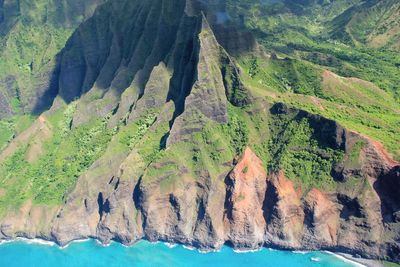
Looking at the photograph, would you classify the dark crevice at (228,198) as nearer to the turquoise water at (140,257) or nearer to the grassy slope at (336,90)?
the turquoise water at (140,257)

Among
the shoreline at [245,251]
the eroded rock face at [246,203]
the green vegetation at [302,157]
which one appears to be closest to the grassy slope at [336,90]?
the green vegetation at [302,157]

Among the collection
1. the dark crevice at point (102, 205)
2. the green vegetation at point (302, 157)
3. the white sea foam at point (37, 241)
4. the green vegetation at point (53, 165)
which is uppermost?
the green vegetation at point (302, 157)

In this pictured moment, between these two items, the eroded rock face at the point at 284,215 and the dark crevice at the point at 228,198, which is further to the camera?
the dark crevice at the point at 228,198

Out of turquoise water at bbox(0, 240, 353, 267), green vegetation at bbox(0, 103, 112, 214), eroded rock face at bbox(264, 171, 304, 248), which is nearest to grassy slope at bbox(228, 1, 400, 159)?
eroded rock face at bbox(264, 171, 304, 248)

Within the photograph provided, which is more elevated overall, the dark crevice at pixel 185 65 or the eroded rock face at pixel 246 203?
the dark crevice at pixel 185 65

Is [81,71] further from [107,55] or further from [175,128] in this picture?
[175,128]

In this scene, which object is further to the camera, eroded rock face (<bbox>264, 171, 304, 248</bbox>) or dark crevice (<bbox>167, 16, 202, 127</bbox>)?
dark crevice (<bbox>167, 16, 202, 127</bbox>)

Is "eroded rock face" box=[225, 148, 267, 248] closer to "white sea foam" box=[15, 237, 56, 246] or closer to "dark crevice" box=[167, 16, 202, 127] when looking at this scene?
"dark crevice" box=[167, 16, 202, 127]
